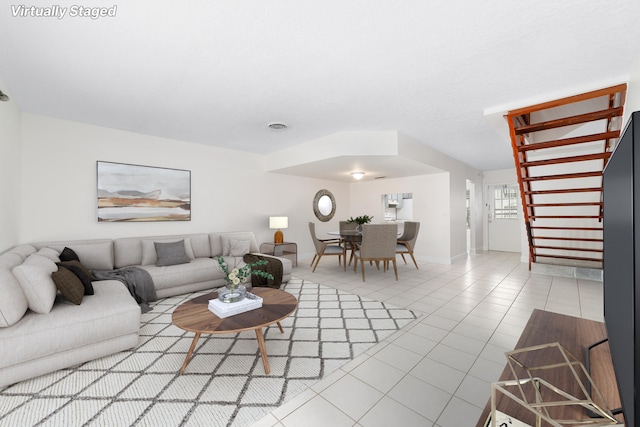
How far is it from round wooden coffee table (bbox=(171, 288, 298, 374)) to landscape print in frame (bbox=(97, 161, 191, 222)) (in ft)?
8.62

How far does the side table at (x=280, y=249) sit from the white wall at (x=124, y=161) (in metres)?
0.47

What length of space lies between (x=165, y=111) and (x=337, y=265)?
4.23 m

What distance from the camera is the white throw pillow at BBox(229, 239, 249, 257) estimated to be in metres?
4.53

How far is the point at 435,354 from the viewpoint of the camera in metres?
2.19

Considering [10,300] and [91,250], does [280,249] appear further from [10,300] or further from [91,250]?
[10,300]

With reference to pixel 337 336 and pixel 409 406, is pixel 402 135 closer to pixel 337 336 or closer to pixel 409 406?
pixel 337 336

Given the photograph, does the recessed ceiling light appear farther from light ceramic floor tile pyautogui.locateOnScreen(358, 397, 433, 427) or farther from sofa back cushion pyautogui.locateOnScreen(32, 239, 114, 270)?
light ceramic floor tile pyautogui.locateOnScreen(358, 397, 433, 427)

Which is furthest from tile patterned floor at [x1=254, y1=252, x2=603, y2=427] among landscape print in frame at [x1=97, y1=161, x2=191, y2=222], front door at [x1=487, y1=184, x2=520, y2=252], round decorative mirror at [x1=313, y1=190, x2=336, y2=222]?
front door at [x1=487, y1=184, x2=520, y2=252]

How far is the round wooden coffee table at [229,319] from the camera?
187 centimetres

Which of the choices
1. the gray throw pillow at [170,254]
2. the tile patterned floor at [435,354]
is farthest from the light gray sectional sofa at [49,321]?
the tile patterned floor at [435,354]

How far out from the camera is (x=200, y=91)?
283 cm

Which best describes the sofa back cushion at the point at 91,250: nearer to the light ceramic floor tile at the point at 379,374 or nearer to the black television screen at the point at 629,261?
the light ceramic floor tile at the point at 379,374

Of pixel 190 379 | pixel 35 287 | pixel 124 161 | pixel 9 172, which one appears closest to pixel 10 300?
pixel 35 287

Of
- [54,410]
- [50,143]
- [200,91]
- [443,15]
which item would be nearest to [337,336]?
[54,410]
